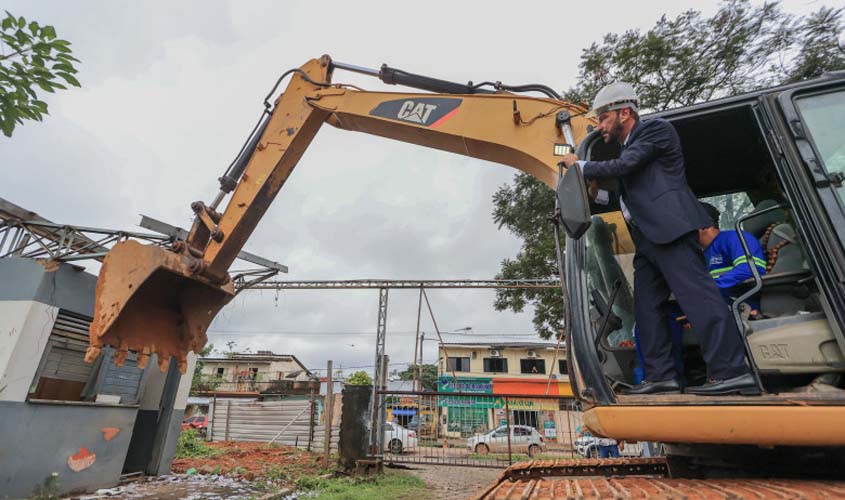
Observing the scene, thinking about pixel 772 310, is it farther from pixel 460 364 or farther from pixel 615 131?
pixel 460 364

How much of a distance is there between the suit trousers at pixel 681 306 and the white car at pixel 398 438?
10915 millimetres

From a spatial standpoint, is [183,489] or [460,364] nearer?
[183,489]

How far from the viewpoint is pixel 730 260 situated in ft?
6.62

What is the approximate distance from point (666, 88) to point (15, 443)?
511 inches

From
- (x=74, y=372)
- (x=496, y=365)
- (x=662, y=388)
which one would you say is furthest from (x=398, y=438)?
(x=496, y=365)

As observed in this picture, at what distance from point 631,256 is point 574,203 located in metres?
1.19

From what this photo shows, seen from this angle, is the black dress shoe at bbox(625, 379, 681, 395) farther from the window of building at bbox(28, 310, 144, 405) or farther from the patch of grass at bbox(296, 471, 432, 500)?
the window of building at bbox(28, 310, 144, 405)

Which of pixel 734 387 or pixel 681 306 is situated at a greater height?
pixel 681 306

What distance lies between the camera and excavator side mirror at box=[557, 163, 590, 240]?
1739 millimetres

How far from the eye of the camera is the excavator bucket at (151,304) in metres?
3.40

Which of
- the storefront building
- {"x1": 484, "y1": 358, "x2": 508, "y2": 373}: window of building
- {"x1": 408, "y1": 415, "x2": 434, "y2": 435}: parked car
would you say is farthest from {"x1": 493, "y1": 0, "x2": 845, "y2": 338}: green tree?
{"x1": 484, "y1": 358, "x2": 508, "y2": 373}: window of building

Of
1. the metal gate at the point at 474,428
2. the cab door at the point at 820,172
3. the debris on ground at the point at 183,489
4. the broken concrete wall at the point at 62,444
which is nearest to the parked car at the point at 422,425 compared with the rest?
the metal gate at the point at 474,428

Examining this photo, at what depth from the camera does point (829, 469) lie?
67.9 inches

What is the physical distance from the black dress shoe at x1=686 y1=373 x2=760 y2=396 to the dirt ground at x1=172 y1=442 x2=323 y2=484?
286 inches
